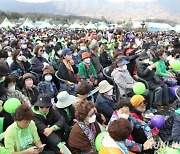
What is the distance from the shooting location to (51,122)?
3.87 meters

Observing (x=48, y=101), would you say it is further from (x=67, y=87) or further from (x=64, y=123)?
(x=67, y=87)

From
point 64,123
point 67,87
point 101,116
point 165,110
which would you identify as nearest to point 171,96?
point 165,110

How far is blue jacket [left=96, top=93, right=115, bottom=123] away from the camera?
15.4ft

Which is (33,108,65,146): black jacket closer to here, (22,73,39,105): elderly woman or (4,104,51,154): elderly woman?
(4,104,51,154): elderly woman

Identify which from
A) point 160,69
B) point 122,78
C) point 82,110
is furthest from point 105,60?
point 82,110

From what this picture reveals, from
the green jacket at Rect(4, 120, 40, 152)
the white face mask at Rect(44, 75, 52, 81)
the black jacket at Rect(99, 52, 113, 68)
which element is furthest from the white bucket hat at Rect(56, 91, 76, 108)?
the black jacket at Rect(99, 52, 113, 68)

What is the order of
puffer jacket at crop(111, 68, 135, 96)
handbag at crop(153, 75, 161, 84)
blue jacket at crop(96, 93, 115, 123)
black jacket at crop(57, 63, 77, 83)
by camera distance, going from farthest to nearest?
1. handbag at crop(153, 75, 161, 84)
2. puffer jacket at crop(111, 68, 135, 96)
3. black jacket at crop(57, 63, 77, 83)
4. blue jacket at crop(96, 93, 115, 123)

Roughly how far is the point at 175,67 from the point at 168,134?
3.42m

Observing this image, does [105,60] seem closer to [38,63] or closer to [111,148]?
[38,63]

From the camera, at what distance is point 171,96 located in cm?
702

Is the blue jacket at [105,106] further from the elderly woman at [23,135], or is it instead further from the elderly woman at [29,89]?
the elderly woman at [23,135]

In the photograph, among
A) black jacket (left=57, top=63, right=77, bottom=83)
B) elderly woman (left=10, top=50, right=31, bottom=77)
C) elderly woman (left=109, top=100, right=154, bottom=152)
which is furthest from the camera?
elderly woman (left=10, top=50, right=31, bottom=77)

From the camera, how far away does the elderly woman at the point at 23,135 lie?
10.3 ft

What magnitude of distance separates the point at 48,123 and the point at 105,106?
1.19 meters
